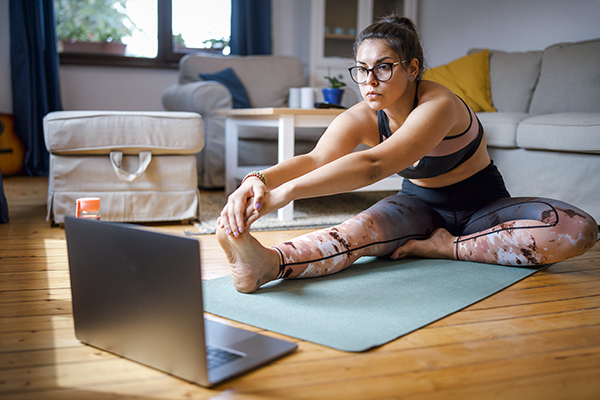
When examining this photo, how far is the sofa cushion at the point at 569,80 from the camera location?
2.75 m

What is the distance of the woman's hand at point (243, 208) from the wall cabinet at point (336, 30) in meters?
3.43

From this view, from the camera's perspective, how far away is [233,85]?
3723 mm

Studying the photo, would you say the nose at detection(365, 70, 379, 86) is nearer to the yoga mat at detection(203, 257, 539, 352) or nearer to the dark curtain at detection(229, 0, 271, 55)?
the yoga mat at detection(203, 257, 539, 352)

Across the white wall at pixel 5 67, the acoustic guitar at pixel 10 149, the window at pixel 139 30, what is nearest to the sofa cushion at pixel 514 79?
the window at pixel 139 30

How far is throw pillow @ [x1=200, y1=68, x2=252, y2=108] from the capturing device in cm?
369

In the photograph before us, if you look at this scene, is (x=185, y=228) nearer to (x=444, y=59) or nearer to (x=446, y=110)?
(x=446, y=110)

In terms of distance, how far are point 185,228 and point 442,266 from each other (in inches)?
43.1

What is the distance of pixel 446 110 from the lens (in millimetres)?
1341

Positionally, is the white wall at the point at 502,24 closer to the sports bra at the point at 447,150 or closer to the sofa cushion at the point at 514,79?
the sofa cushion at the point at 514,79

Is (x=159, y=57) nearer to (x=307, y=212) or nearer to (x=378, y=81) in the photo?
(x=307, y=212)

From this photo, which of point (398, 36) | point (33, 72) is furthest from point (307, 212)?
point (33, 72)

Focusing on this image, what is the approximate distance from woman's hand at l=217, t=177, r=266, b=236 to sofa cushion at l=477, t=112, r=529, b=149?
1828 mm

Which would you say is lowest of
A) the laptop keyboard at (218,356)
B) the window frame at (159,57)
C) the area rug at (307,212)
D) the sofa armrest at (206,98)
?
the area rug at (307,212)

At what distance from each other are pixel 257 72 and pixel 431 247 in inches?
104
